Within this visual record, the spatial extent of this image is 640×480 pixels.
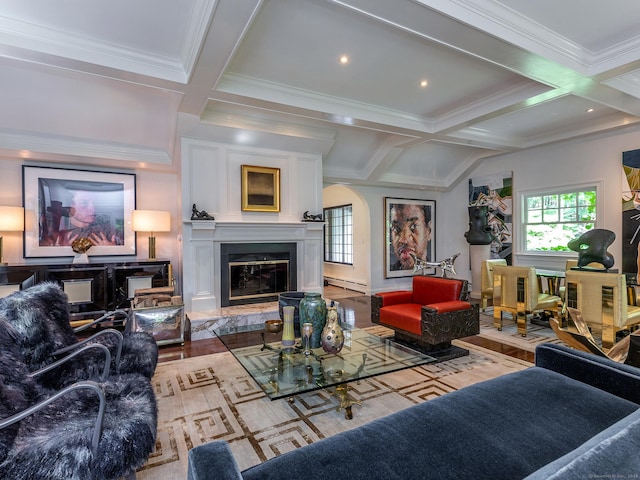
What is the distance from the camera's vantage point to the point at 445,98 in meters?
4.19

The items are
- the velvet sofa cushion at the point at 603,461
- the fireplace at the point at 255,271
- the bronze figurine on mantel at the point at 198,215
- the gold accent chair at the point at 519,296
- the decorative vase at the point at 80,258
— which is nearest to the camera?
the velvet sofa cushion at the point at 603,461

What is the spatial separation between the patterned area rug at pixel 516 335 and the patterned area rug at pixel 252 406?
0.65 metres

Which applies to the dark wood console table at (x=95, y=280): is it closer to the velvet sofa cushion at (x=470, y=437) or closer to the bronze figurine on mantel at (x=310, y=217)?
the bronze figurine on mantel at (x=310, y=217)

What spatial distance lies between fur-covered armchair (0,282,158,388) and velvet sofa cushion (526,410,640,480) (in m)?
2.25

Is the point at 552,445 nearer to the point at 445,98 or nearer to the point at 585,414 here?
the point at 585,414

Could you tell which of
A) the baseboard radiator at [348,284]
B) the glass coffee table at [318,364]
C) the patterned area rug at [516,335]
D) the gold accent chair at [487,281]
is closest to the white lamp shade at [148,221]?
the glass coffee table at [318,364]

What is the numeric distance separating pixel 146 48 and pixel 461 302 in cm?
386

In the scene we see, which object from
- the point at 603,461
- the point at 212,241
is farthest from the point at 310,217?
the point at 603,461

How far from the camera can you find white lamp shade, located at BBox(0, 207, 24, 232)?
14.1 ft

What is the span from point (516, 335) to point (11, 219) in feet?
22.2

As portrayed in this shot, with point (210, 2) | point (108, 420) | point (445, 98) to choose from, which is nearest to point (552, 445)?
point (108, 420)

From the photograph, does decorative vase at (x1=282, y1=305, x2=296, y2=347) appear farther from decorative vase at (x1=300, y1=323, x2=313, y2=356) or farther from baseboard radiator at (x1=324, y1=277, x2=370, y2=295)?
baseboard radiator at (x1=324, y1=277, x2=370, y2=295)

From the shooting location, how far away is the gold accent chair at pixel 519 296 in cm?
421

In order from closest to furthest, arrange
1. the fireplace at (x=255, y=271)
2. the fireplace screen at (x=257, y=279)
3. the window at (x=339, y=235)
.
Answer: the fireplace at (x=255, y=271)
the fireplace screen at (x=257, y=279)
the window at (x=339, y=235)
